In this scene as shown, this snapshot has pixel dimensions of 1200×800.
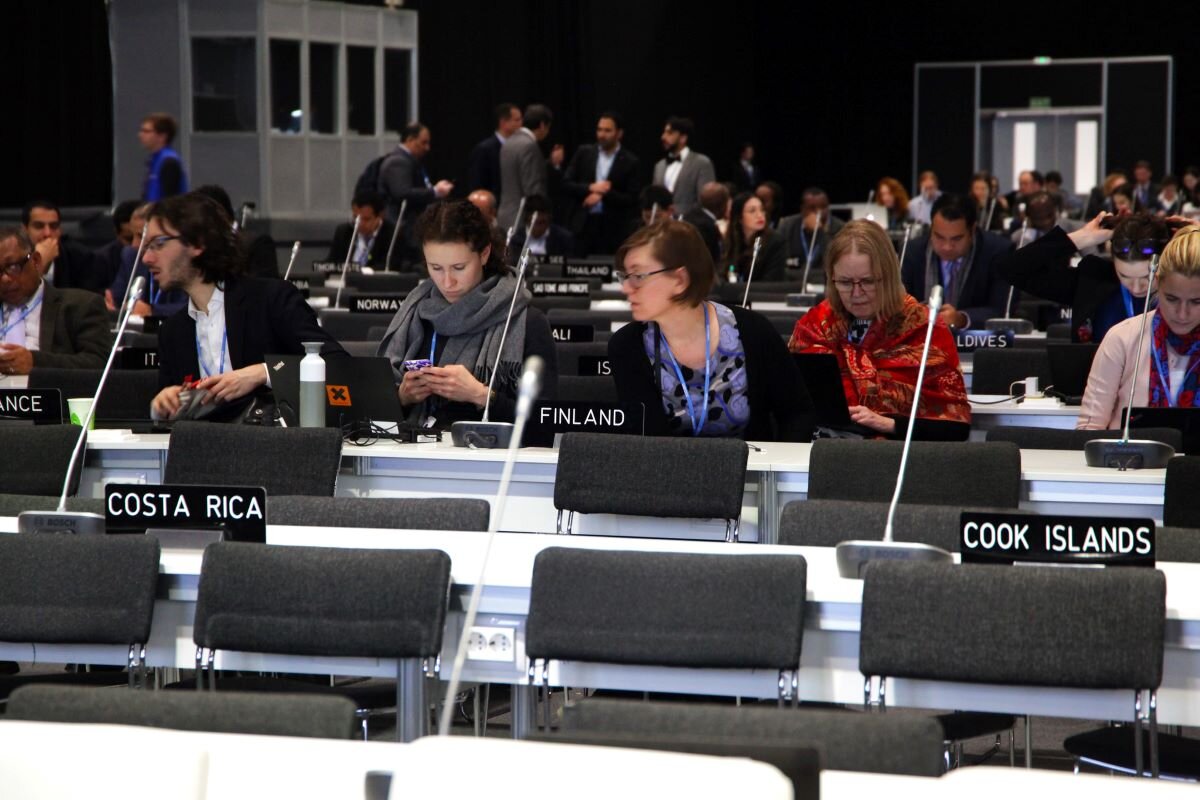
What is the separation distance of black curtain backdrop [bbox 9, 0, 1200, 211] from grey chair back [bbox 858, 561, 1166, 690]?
34.6 feet

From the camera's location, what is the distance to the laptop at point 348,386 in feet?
13.0

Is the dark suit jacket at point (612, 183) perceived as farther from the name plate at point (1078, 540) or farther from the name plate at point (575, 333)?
the name plate at point (1078, 540)

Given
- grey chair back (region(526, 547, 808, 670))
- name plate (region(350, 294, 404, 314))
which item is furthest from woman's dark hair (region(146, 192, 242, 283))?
name plate (region(350, 294, 404, 314))

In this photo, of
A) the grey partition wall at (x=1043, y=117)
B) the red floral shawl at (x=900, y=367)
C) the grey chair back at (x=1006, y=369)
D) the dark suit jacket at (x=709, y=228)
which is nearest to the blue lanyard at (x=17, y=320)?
the red floral shawl at (x=900, y=367)

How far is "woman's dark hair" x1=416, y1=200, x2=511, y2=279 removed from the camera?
4121mm

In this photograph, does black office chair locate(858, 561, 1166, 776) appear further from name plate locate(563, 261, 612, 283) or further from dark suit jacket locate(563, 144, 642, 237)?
dark suit jacket locate(563, 144, 642, 237)

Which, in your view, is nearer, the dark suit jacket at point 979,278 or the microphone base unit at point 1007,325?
the microphone base unit at point 1007,325

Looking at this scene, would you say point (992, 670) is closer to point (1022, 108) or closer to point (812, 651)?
point (812, 651)

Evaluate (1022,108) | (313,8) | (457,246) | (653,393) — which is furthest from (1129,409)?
(1022,108)

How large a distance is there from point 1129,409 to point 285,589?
6.67ft

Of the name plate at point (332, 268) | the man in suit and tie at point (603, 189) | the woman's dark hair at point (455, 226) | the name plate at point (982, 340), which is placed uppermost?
the man in suit and tie at point (603, 189)

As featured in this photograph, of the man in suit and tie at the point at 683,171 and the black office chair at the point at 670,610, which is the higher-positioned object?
the man in suit and tie at the point at 683,171

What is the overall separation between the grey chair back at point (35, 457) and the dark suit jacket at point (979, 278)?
3.98 meters

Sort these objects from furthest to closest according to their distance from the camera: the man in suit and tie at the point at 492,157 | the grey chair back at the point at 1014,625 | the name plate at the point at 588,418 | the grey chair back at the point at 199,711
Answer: the man in suit and tie at the point at 492,157 → the name plate at the point at 588,418 → the grey chair back at the point at 1014,625 → the grey chair back at the point at 199,711
